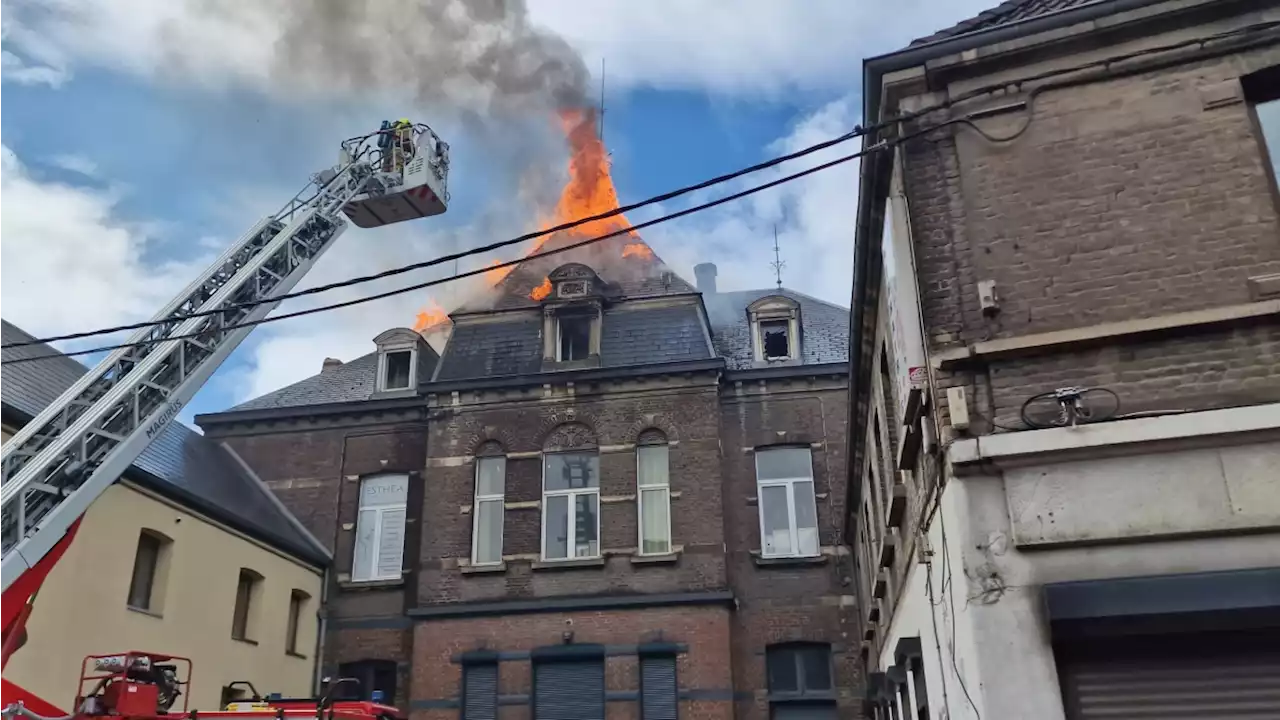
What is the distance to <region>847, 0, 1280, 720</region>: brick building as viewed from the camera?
5988 millimetres

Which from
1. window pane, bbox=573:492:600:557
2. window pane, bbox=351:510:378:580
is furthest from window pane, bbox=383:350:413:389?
A: window pane, bbox=573:492:600:557

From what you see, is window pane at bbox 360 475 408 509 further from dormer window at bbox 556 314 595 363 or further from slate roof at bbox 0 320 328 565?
dormer window at bbox 556 314 595 363

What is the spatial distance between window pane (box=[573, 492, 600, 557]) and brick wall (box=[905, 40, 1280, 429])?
498 inches

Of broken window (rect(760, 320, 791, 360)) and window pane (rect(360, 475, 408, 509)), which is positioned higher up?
broken window (rect(760, 320, 791, 360))

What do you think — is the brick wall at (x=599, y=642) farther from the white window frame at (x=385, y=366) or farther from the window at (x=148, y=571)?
the white window frame at (x=385, y=366)

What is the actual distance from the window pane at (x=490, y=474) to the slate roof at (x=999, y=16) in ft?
45.5

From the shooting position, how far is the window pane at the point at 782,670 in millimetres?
17969

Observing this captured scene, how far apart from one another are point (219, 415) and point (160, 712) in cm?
1343

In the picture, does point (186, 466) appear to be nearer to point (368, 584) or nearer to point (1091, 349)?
point (368, 584)

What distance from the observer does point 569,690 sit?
→ 17797 mm

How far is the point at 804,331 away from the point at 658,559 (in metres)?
6.49

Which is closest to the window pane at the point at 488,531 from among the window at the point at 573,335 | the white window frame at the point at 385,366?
the window at the point at 573,335

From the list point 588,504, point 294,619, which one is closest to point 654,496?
point 588,504

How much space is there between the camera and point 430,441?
20172 millimetres
